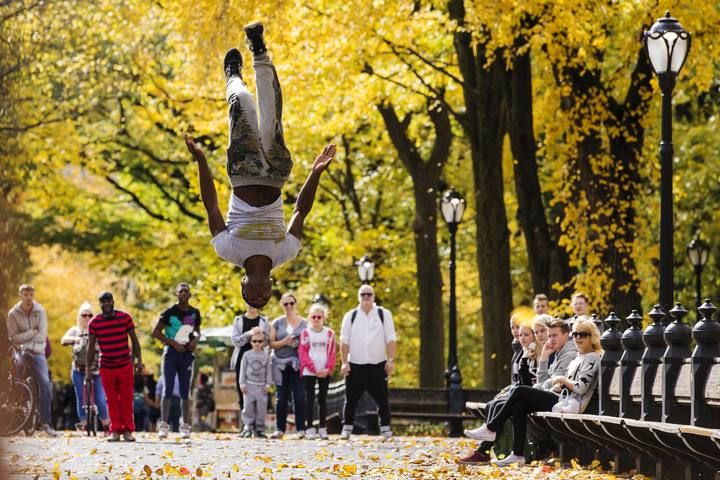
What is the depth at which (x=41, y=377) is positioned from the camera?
2158 centimetres

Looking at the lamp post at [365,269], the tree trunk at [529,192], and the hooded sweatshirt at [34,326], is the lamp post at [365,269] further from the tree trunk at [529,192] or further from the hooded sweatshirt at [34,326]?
the hooded sweatshirt at [34,326]

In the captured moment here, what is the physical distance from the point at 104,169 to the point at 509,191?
11241 mm

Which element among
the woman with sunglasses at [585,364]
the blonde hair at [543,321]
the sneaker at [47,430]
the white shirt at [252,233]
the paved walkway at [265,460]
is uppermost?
the white shirt at [252,233]

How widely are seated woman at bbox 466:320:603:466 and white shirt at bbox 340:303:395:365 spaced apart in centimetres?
660

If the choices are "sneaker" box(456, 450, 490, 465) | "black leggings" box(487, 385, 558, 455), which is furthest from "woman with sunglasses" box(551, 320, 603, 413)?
"sneaker" box(456, 450, 490, 465)

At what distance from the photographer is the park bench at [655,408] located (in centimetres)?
1004

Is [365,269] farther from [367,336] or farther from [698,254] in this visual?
[367,336]

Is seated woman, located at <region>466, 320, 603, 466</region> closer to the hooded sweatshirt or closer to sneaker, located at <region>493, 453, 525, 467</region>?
sneaker, located at <region>493, 453, 525, 467</region>

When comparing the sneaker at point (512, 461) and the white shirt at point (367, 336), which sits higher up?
the white shirt at point (367, 336)

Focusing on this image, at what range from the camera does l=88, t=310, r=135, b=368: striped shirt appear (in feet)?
65.5

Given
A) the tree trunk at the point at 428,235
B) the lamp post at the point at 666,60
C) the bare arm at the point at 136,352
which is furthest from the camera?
the tree trunk at the point at 428,235

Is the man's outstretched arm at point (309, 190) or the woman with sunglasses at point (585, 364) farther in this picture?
the woman with sunglasses at point (585, 364)

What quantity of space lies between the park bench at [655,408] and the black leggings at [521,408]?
0.13 m

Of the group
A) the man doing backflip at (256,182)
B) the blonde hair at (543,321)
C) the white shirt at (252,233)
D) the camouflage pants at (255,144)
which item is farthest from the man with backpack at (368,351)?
the camouflage pants at (255,144)
